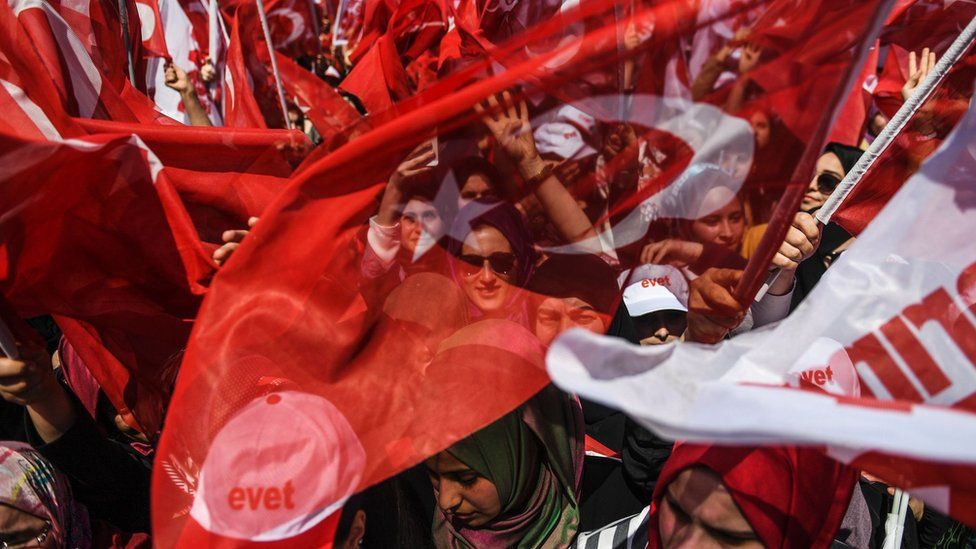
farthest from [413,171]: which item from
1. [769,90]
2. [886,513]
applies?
[886,513]

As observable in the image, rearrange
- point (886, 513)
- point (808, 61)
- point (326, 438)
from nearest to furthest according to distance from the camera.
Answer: point (808, 61) → point (326, 438) → point (886, 513)

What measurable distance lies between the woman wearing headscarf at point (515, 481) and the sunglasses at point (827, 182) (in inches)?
69.7

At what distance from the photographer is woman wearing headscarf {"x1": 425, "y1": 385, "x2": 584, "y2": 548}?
1.95 meters

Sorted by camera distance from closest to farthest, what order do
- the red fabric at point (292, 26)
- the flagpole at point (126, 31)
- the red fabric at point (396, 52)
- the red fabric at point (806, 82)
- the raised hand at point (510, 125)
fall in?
the red fabric at point (806, 82) < the raised hand at point (510, 125) < the flagpole at point (126, 31) < the red fabric at point (396, 52) < the red fabric at point (292, 26)

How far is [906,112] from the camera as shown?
1645 mm

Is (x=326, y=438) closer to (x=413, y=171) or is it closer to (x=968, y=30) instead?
(x=413, y=171)

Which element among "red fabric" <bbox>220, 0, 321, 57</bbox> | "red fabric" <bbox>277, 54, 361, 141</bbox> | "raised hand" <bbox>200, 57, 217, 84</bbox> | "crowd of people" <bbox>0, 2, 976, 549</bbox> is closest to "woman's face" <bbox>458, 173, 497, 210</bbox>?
"crowd of people" <bbox>0, 2, 976, 549</bbox>

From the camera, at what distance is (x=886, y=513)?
1.97 metres

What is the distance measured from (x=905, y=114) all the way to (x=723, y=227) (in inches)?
18.4

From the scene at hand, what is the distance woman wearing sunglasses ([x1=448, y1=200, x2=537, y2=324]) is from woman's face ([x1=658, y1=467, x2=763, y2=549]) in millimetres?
525

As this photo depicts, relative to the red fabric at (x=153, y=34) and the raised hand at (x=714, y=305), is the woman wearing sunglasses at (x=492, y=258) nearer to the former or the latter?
the raised hand at (x=714, y=305)

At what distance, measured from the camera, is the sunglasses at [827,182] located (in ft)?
10.6

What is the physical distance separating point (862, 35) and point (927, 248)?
0.40 meters

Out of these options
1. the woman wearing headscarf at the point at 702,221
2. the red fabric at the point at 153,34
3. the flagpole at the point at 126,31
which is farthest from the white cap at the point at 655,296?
the red fabric at the point at 153,34
